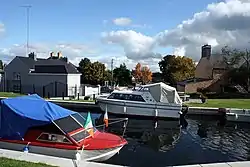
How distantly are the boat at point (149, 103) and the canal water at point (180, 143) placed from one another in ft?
3.09

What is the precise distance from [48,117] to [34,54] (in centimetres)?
5410

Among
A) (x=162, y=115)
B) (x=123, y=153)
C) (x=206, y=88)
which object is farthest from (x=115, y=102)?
(x=206, y=88)

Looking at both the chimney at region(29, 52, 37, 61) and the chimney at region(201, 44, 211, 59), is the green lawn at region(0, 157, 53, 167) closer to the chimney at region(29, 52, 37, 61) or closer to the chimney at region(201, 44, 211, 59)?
the chimney at region(29, 52, 37, 61)

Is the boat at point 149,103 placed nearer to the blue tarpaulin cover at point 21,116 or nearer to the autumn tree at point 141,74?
the blue tarpaulin cover at point 21,116

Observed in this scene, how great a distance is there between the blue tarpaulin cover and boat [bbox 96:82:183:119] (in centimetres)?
1778

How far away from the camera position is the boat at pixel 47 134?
1430cm

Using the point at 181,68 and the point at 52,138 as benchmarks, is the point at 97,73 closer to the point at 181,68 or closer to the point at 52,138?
the point at 181,68

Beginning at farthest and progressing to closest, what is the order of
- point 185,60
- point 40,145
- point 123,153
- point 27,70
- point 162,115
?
point 185,60, point 27,70, point 162,115, point 123,153, point 40,145

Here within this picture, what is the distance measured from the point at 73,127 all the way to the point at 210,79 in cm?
5504

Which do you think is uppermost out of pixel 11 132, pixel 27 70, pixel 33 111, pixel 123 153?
pixel 27 70

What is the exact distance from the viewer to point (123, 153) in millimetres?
18156

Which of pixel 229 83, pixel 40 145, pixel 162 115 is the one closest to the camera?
pixel 40 145

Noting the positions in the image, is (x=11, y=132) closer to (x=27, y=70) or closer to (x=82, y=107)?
(x=82, y=107)

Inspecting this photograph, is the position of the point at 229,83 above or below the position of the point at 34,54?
below
